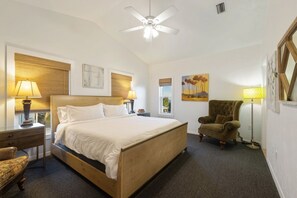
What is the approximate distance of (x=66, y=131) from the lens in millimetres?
2324

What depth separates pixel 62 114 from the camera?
2764 mm

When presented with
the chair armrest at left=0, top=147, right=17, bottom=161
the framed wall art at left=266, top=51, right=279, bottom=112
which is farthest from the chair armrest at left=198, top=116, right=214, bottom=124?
the chair armrest at left=0, top=147, right=17, bottom=161

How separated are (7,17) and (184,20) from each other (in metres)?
3.35

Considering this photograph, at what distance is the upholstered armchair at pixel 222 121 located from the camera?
3109mm

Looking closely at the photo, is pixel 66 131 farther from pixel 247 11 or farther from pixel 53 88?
pixel 247 11

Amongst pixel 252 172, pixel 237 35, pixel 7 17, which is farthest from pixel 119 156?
pixel 237 35

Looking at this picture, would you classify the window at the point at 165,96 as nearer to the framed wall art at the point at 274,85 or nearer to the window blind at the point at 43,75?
the framed wall art at the point at 274,85

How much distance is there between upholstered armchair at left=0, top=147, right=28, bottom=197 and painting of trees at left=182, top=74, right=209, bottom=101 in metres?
4.21

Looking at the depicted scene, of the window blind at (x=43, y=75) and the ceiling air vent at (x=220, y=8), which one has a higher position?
the ceiling air vent at (x=220, y=8)

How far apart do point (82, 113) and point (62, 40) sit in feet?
5.49

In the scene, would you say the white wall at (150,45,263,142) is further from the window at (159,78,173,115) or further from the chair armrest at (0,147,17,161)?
the chair armrest at (0,147,17,161)

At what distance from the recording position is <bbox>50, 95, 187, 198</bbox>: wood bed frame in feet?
4.94

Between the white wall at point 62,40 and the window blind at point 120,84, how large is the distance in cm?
20

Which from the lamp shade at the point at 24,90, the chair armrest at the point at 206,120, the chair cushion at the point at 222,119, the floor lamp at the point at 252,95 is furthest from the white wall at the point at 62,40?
the floor lamp at the point at 252,95
